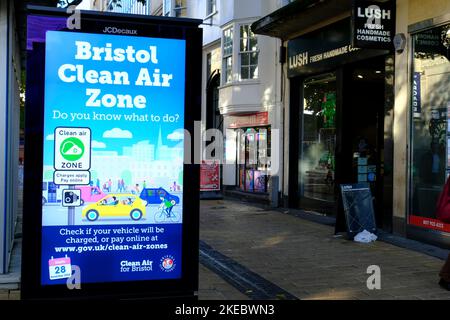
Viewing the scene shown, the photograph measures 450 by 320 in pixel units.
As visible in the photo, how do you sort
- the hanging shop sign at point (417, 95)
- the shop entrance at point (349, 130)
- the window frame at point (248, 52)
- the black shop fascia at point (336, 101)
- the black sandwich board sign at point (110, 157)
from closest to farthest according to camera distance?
the black sandwich board sign at point (110, 157)
the hanging shop sign at point (417, 95)
the black shop fascia at point (336, 101)
the shop entrance at point (349, 130)
the window frame at point (248, 52)

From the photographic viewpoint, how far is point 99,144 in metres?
4.01

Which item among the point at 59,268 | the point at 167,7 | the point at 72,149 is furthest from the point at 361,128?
the point at 167,7

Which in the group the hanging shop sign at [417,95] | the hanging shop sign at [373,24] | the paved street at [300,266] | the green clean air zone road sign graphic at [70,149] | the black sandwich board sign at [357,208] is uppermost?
the hanging shop sign at [373,24]

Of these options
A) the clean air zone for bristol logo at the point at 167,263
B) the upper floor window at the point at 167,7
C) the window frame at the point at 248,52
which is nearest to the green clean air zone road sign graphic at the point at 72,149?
the clean air zone for bristol logo at the point at 167,263

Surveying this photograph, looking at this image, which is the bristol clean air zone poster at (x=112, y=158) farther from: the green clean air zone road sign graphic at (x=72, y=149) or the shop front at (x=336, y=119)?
the shop front at (x=336, y=119)

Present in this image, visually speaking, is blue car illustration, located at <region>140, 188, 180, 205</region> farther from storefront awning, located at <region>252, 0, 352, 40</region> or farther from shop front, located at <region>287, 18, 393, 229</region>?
storefront awning, located at <region>252, 0, 352, 40</region>

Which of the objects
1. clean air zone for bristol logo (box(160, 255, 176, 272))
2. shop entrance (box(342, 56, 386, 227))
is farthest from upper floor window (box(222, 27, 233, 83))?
clean air zone for bristol logo (box(160, 255, 176, 272))

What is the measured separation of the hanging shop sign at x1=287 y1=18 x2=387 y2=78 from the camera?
10898 millimetres

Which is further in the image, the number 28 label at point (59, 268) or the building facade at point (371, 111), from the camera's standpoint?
the building facade at point (371, 111)

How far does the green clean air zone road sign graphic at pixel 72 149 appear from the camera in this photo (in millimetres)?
3926

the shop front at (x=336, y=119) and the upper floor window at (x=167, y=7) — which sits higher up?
the upper floor window at (x=167, y=7)

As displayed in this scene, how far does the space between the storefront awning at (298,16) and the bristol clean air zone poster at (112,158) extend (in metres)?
7.37

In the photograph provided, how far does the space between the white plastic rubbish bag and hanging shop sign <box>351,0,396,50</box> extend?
127 inches

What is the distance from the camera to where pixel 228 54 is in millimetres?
16703
